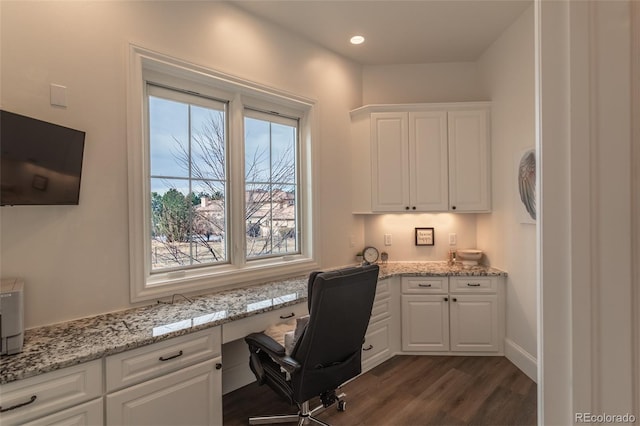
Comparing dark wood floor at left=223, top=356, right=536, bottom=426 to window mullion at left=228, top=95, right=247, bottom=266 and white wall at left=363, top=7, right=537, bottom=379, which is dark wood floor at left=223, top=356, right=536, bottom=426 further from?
window mullion at left=228, top=95, right=247, bottom=266

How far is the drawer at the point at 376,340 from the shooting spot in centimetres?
288

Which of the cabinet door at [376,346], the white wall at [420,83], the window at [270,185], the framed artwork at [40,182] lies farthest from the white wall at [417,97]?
the framed artwork at [40,182]

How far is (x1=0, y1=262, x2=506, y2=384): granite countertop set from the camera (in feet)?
4.48

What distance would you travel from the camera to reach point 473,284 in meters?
3.11

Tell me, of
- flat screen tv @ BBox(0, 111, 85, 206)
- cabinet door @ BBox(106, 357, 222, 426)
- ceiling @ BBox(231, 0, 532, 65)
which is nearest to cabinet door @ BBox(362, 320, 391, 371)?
cabinet door @ BBox(106, 357, 222, 426)

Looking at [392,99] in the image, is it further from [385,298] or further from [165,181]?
[165,181]

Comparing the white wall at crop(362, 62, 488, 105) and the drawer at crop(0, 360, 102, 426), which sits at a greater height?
the white wall at crop(362, 62, 488, 105)

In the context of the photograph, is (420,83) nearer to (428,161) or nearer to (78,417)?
(428,161)

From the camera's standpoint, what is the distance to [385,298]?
308 cm

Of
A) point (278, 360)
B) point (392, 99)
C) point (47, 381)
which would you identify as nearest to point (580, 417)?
point (278, 360)

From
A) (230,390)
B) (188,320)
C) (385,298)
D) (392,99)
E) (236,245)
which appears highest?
(392,99)

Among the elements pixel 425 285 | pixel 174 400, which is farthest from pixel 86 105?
pixel 425 285

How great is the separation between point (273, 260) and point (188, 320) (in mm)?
1194

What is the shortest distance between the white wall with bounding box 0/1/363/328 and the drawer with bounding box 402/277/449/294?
7.81ft
